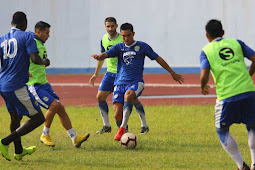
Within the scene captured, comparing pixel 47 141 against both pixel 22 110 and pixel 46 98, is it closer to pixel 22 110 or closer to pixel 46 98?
pixel 46 98

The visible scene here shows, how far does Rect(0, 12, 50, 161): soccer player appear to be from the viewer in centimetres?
906

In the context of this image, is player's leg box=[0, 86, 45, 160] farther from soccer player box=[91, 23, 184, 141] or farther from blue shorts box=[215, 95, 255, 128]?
blue shorts box=[215, 95, 255, 128]

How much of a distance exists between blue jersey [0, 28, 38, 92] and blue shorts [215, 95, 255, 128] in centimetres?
285

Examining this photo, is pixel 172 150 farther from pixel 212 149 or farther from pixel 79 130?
pixel 79 130

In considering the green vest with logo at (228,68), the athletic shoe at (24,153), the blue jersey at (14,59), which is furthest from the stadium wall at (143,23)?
the green vest with logo at (228,68)

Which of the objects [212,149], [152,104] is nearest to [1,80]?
[212,149]

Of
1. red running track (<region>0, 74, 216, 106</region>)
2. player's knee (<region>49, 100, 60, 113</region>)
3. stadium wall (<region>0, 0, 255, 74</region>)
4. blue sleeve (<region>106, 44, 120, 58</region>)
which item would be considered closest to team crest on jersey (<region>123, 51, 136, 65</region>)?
blue sleeve (<region>106, 44, 120, 58</region>)

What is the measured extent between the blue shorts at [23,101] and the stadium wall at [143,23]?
20.2 meters

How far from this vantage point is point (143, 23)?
2962cm

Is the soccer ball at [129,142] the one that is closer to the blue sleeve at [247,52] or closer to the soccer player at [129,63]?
the soccer player at [129,63]

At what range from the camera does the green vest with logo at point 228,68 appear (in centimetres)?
805

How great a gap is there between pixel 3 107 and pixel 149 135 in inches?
258

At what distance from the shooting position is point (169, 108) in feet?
54.4

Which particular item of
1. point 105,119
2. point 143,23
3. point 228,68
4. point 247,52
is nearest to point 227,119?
point 228,68
